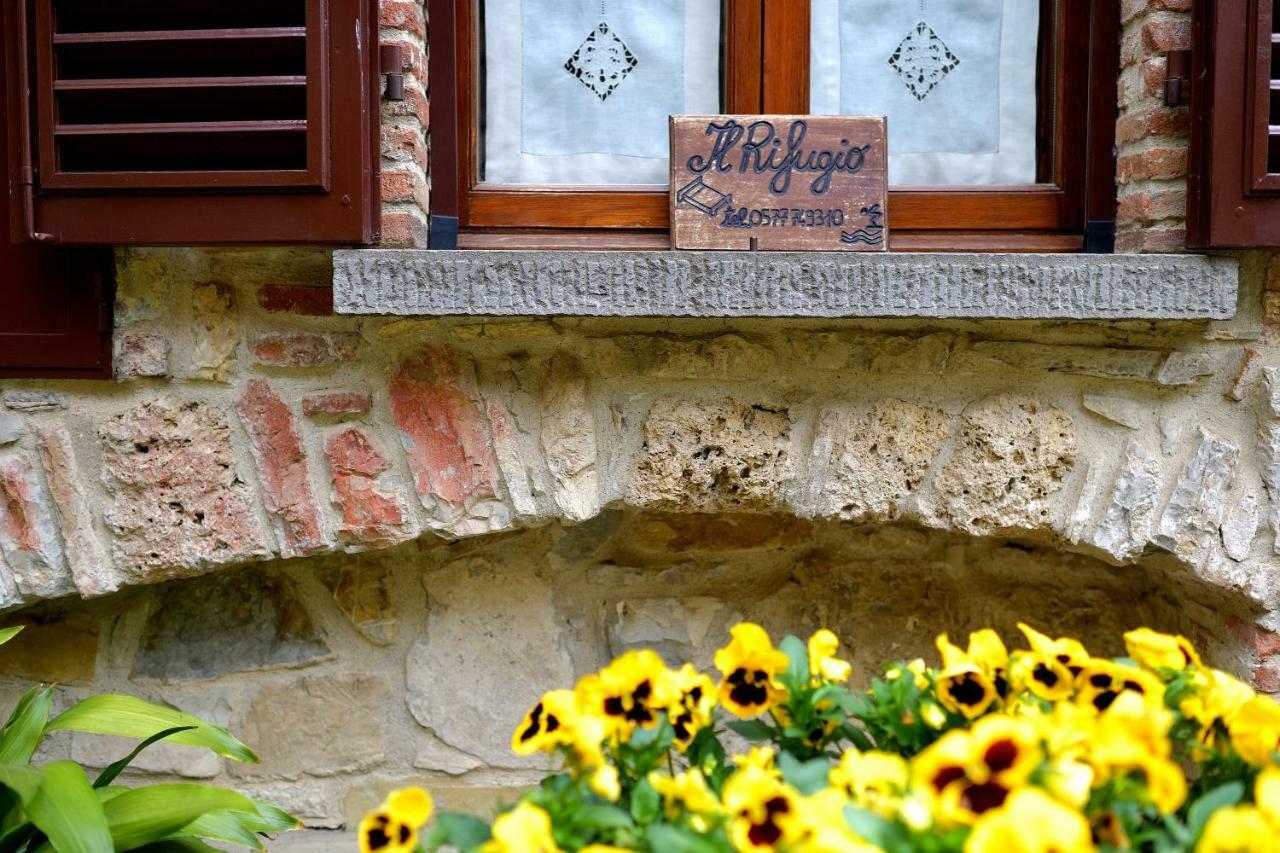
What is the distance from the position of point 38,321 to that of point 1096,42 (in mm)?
1781

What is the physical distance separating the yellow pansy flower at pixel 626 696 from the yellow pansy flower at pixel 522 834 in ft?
0.62

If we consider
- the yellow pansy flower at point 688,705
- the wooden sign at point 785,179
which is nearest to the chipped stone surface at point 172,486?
the wooden sign at point 785,179

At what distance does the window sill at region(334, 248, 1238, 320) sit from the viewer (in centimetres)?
164

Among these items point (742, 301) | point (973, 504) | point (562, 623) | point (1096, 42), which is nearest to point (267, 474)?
point (562, 623)

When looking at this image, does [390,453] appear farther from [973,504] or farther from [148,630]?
[973,504]

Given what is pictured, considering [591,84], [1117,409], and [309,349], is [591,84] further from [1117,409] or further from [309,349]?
[1117,409]

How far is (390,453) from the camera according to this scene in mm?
1755

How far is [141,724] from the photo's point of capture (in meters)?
1.58

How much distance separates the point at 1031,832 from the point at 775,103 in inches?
53.5

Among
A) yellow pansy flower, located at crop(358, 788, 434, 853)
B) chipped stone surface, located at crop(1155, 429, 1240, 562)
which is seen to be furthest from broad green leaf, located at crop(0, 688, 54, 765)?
chipped stone surface, located at crop(1155, 429, 1240, 562)

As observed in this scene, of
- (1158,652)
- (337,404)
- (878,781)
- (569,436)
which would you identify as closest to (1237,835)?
(878,781)

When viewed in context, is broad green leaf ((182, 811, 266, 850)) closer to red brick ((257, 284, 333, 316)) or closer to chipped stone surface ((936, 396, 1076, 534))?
red brick ((257, 284, 333, 316))

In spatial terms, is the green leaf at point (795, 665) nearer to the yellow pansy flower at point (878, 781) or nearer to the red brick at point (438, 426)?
the yellow pansy flower at point (878, 781)

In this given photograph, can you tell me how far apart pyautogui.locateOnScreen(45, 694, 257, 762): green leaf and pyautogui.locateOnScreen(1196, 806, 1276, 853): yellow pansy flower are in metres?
1.25
